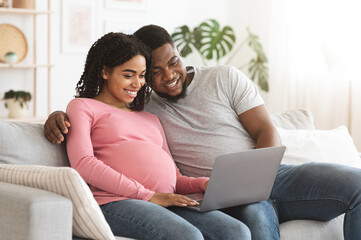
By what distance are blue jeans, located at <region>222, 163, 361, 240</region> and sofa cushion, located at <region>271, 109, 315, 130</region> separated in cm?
59

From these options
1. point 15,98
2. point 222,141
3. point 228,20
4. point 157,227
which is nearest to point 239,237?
point 157,227

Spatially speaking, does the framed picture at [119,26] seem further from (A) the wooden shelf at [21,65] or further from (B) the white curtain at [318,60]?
(B) the white curtain at [318,60]

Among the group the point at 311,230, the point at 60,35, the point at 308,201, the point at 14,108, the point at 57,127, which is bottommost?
the point at 14,108

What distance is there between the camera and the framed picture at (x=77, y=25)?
4.61 meters

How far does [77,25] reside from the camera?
15.3 feet

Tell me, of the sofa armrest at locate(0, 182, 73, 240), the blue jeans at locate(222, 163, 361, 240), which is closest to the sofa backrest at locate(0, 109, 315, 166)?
the sofa armrest at locate(0, 182, 73, 240)

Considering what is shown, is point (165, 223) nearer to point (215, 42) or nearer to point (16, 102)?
point (16, 102)

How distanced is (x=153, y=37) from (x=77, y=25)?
2.56m

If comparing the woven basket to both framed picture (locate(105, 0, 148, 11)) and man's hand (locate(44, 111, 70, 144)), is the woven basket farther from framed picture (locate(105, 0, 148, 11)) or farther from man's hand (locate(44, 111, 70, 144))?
man's hand (locate(44, 111, 70, 144))

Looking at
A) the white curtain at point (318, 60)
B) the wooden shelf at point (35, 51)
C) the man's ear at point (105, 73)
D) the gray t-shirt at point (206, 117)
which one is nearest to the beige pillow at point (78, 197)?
the man's ear at point (105, 73)

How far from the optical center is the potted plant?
13.8ft

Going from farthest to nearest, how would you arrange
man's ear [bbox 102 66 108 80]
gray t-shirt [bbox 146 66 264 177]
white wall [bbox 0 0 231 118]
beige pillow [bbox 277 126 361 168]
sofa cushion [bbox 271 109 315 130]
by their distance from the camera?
1. white wall [bbox 0 0 231 118]
2. sofa cushion [bbox 271 109 315 130]
3. beige pillow [bbox 277 126 361 168]
4. gray t-shirt [bbox 146 66 264 177]
5. man's ear [bbox 102 66 108 80]

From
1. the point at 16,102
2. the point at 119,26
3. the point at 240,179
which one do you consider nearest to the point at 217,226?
the point at 240,179

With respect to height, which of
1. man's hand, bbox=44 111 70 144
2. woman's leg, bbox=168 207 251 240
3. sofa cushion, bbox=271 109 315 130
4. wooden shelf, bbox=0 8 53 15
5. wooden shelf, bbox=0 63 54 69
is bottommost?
wooden shelf, bbox=0 63 54 69
